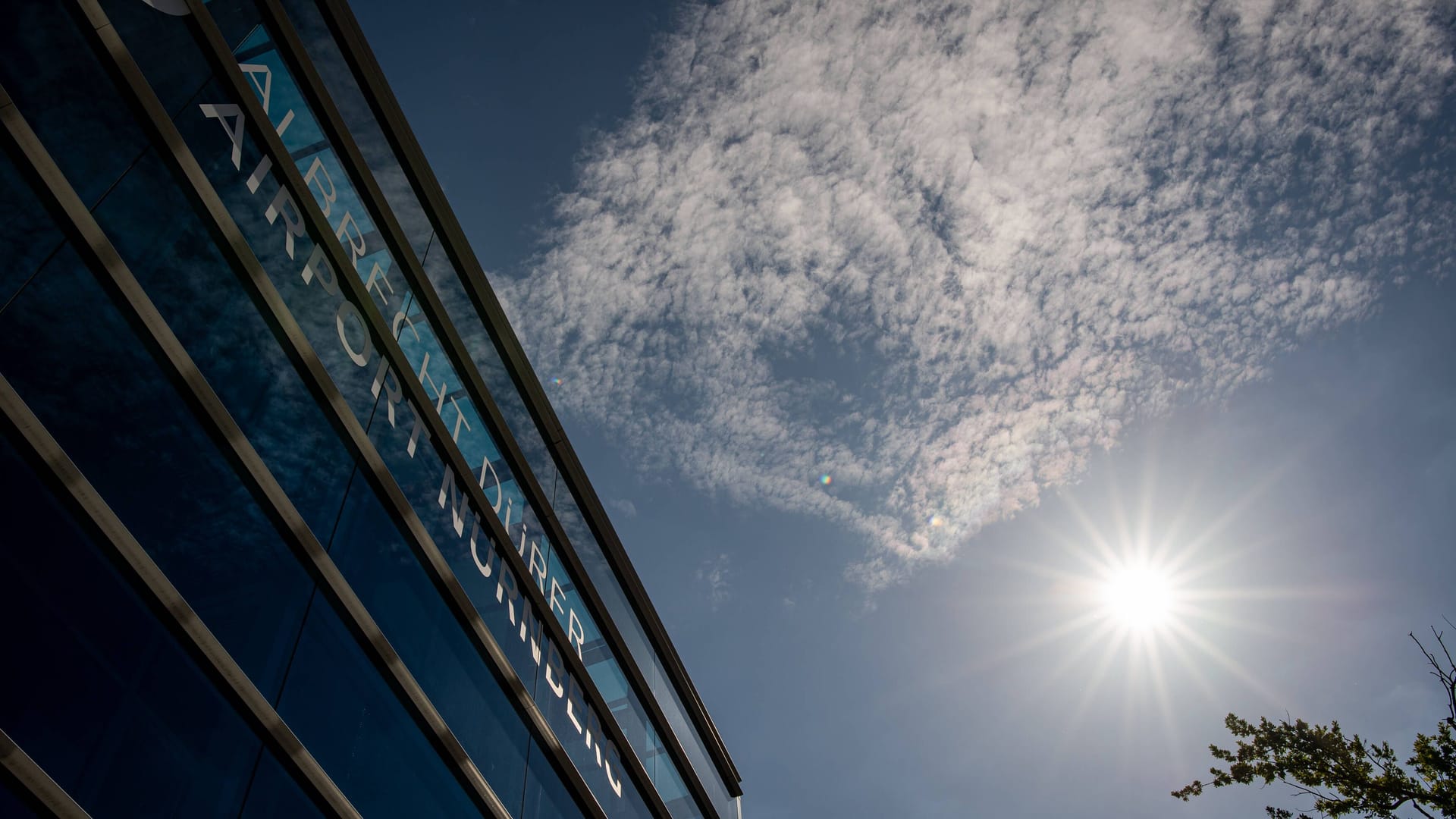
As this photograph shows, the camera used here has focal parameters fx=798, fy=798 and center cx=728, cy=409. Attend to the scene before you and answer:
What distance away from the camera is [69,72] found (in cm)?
608

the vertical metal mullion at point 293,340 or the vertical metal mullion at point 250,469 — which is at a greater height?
the vertical metal mullion at point 293,340

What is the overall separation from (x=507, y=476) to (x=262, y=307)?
17.0 ft

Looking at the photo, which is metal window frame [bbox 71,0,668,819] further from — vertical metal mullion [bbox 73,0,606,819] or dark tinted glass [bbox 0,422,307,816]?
dark tinted glass [bbox 0,422,307,816]

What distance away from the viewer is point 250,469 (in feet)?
23.6

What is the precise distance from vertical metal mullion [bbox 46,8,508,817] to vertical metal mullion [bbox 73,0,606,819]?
1.06ft

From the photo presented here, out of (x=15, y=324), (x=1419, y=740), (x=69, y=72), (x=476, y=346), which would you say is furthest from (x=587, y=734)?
(x=1419, y=740)

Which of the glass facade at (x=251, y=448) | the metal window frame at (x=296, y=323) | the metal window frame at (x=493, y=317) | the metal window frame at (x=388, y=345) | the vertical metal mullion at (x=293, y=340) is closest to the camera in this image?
the glass facade at (x=251, y=448)

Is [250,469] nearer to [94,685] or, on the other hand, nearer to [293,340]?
[293,340]

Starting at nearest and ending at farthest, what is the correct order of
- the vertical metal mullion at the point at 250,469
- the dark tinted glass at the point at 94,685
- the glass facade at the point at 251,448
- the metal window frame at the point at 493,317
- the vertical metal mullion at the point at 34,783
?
the vertical metal mullion at the point at 34,783, the dark tinted glass at the point at 94,685, the glass facade at the point at 251,448, the vertical metal mullion at the point at 250,469, the metal window frame at the point at 493,317

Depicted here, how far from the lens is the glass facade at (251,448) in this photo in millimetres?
5598

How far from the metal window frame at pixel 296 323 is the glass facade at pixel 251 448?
26 mm

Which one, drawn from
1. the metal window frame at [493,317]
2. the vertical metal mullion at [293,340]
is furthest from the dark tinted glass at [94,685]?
the metal window frame at [493,317]

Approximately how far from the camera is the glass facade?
5598mm

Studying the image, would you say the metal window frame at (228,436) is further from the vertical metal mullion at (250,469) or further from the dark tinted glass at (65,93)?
the dark tinted glass at (65,93)
